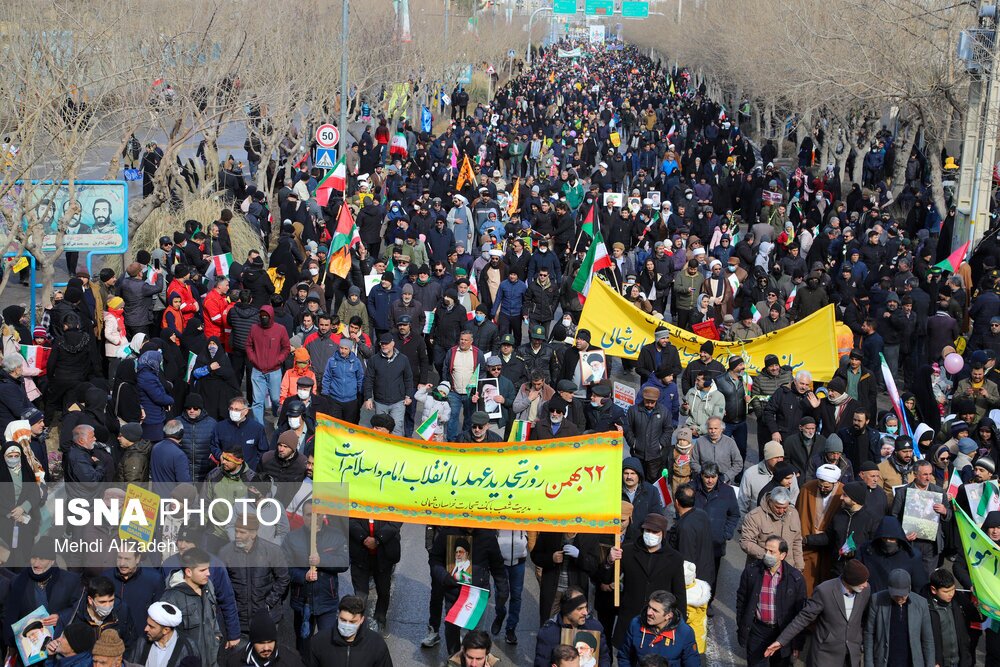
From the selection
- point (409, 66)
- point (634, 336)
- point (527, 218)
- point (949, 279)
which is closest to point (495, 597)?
point (634, 336)

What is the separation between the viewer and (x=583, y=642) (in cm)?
745

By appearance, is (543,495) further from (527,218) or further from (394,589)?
(527,218)

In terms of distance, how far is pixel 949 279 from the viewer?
16.4 meters

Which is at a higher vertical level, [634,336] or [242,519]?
[242,519]

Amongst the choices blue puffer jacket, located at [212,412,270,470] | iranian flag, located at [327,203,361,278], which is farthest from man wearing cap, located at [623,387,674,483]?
iranian flag, located at [327,203,361,278]

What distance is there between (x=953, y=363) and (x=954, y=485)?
11.4 feet

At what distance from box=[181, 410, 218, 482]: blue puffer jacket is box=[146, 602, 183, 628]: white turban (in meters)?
3.14

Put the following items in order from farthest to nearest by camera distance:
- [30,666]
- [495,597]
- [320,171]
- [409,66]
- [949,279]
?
[409,66] → [320,171] → [949,279] → [495,597] → [30,666]

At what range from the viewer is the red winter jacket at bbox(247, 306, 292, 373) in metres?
13.1

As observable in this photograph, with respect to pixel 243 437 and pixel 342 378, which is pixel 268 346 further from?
pixel 243 437

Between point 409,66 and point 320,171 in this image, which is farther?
point 409,66

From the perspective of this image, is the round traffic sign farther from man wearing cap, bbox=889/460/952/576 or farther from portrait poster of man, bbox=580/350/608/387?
man wearing cap, bbox=889/460/952/576

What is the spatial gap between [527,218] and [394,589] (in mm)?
13486

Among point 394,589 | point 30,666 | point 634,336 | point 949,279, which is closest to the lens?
point 30,666
